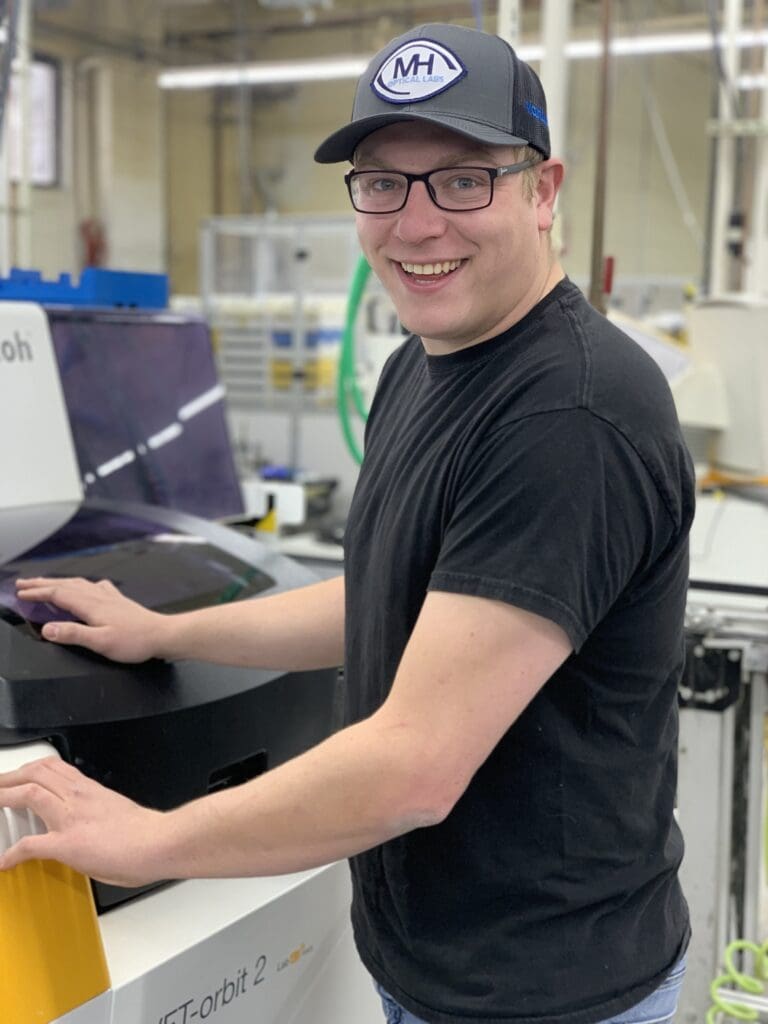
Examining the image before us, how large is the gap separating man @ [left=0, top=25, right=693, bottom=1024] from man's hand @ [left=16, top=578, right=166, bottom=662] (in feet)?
0.68

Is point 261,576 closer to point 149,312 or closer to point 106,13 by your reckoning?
point 149,312

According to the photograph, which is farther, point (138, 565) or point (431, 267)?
point (138, 565)

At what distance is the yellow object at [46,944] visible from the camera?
80 centimetres

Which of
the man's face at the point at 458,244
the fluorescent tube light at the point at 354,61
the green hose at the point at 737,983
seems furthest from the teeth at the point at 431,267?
the fluorescent tube light at the point at 354,61

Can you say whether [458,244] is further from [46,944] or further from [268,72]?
[268,72]

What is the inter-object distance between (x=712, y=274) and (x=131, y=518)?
10.6ft

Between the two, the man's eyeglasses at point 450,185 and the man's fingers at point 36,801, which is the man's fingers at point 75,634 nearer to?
the man's fingers at point 36,801

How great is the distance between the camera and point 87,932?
2.80 ft

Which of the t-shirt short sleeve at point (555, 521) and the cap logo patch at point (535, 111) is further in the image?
the cap logo patch at point (535, 111)

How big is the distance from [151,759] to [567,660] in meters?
0.41

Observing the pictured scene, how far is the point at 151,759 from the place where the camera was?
101 cm

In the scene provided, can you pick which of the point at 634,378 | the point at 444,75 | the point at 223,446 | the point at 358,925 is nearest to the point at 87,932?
the point at 358,925

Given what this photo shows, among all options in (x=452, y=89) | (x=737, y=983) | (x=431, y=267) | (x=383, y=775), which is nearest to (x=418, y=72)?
(x=452, y=89)

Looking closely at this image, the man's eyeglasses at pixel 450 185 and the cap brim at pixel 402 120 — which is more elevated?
the cap brim at pixel 402 120
